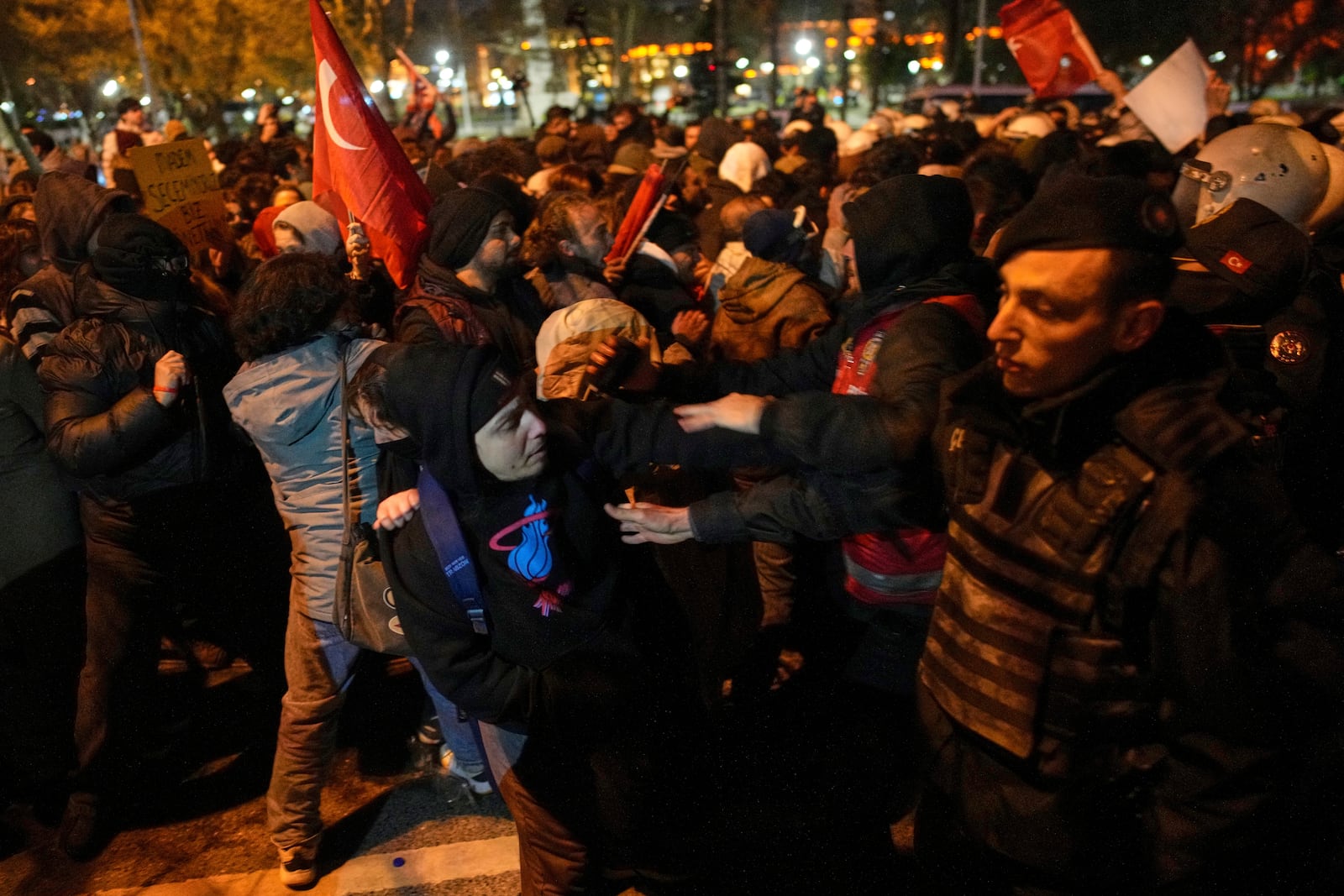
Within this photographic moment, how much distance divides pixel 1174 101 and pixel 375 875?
8275 millimetres

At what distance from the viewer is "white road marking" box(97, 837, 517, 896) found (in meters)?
3.35

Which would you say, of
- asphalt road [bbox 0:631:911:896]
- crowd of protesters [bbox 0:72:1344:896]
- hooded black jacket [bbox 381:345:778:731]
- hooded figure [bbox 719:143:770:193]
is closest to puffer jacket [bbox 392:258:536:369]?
crowd of protesters [bbox 0:72:1344:896]

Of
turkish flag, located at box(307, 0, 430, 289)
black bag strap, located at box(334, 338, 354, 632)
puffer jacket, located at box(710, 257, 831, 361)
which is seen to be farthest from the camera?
turkish flag, located at box(307, 0, 430, 289)

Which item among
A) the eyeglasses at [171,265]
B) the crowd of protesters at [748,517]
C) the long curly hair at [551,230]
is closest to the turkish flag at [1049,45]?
the crowd of protesters at [748,517]

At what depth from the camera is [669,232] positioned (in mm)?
5789

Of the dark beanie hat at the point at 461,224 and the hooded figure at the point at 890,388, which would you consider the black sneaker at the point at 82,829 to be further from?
the hooded figure at the point at 890,388

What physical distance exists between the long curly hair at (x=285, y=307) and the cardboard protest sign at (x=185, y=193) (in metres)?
2.58

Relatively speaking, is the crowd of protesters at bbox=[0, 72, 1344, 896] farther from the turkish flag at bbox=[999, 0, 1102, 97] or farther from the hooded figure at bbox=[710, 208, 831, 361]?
the turkish flag at bbox=[999, 0, 1102, 97]

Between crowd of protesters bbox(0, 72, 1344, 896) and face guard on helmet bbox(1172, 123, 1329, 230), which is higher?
face guard on helmet bbox(1172, 123, 1329, 230)

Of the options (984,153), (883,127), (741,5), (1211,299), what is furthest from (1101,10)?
(1211,299)

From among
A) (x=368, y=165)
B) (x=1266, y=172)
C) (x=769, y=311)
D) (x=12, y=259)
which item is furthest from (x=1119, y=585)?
(x=12, y=259)

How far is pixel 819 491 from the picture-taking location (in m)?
2.40

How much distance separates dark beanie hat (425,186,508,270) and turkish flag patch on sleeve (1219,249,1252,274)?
2747mm

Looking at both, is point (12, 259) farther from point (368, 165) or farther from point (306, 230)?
point (368, 165)
